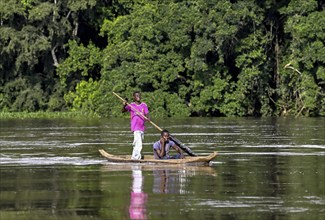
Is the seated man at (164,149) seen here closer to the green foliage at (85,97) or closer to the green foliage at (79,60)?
the green foliage at (85,97)

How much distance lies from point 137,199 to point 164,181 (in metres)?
3.11

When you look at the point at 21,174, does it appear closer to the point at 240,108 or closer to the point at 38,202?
the point at 38,202

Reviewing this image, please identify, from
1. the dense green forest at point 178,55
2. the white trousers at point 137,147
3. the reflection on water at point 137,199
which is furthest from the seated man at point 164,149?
the dense green forest at point 178,55

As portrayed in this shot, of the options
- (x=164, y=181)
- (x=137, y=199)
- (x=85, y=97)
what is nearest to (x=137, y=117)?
(x=164, y=181)

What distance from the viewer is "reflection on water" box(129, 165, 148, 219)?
15438mm

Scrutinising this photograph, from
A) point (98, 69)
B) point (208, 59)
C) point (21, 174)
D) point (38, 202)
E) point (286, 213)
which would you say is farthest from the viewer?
point (98, 69)

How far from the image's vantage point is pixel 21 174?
22.0 metres

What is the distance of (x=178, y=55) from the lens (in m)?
58.9

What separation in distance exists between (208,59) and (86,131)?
62.4 feet

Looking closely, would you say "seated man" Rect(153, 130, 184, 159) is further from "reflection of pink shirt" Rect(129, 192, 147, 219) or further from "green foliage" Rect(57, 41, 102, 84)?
"green foliage" Rect(57, 41, 102, 84)

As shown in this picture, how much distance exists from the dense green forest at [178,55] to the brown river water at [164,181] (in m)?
21.2

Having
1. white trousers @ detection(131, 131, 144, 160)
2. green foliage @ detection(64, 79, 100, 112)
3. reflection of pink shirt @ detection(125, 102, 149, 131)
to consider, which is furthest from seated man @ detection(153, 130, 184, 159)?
green foliage @ detection(64, 79, 100, 112)

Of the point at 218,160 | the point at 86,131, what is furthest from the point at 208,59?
the point at 218,160

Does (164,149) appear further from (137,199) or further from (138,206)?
(138,206)
